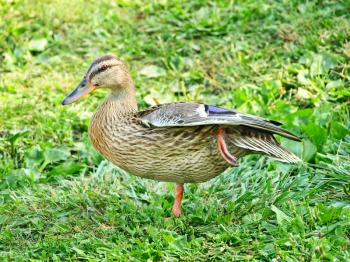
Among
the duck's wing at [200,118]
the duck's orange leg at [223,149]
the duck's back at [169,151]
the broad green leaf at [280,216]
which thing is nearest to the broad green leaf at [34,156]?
the duck's back at [169,151]

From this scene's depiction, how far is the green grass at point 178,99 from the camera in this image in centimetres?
462

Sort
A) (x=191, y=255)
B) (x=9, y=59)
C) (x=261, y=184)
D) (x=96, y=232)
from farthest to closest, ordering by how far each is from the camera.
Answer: (x=9, y=59), (x=261, y=184), (x=96, y=232), (x=191, y=255)

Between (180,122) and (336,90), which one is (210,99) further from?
(180,122)

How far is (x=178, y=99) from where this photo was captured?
23.6 ft

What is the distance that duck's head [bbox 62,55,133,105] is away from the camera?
501 centimetres

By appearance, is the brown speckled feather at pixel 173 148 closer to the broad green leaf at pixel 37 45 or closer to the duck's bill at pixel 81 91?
the duck's bill at pixel 81 91

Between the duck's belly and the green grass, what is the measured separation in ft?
1.06

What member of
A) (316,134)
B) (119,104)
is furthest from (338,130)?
(119,104)

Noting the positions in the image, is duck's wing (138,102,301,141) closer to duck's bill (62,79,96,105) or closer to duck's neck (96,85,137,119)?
duck's neck (96,85,137,119)

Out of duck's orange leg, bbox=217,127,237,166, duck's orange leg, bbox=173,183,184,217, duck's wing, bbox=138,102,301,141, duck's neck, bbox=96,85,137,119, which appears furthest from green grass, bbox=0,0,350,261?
duck's neck, bbox=96,85,137,119

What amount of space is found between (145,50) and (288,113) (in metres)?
2.13

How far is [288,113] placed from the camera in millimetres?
6434

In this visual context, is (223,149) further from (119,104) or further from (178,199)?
(119,104)

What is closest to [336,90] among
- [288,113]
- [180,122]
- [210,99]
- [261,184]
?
[288,113]
